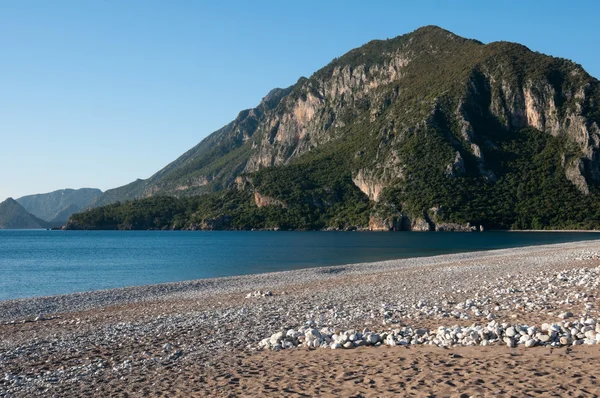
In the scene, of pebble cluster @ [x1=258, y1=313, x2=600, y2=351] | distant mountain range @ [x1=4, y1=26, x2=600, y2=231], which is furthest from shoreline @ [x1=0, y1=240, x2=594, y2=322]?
distant mountain range @ [x1=4, y1=26, x2=600, y2=231]

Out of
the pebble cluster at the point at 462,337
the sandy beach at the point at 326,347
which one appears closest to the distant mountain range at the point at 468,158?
the sandy beach at the point at 326,347

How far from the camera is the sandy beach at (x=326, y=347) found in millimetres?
8711

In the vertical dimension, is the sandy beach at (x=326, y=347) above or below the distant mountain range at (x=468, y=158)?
below

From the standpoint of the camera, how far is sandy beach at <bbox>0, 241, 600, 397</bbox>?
28.6 ft

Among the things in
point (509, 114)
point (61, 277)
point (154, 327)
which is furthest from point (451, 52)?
point (154, 327)

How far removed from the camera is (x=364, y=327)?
44.7 ft

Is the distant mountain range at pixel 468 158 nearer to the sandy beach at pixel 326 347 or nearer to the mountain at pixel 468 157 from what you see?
the mountain at pixel 468 157

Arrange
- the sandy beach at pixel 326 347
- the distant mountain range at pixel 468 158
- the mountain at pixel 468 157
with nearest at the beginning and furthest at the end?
1. the sandy beach at pixel 326 347
2. the distant mountain range at pixel 468 158
3. the mountain at pixel 468 157

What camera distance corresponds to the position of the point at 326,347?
11.4m

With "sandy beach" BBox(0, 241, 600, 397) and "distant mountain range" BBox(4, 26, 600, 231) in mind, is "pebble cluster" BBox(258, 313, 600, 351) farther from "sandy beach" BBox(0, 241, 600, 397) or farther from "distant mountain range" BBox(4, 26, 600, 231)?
"distant mountain range" BBox(4, 26, 600, 231)

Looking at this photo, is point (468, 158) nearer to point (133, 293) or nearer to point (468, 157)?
point (468, 157)

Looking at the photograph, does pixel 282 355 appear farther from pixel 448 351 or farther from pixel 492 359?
pixel 492 359

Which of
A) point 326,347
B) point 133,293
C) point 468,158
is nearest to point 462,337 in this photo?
point 326,347

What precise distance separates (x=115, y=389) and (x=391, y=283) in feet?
57.5
